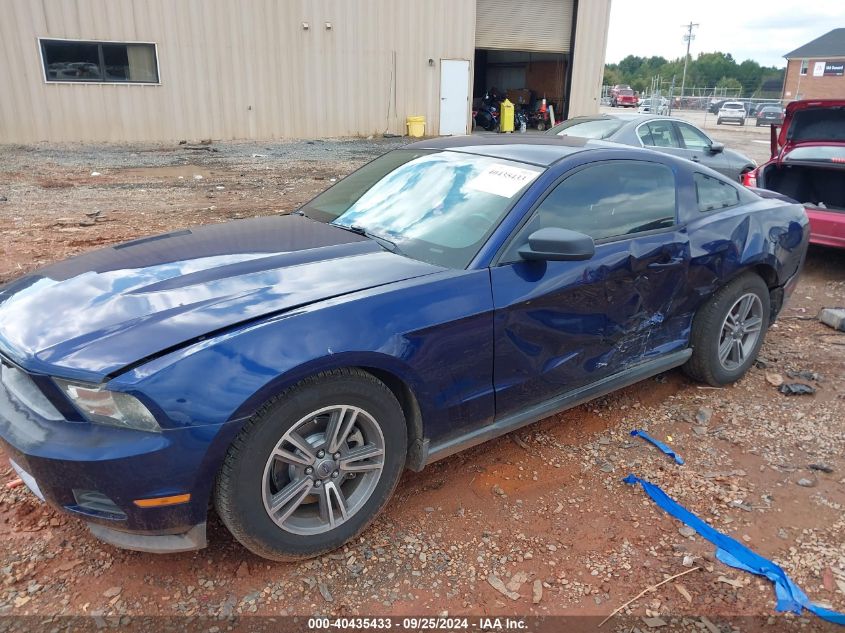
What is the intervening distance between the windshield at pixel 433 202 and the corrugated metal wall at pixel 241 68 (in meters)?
15.6

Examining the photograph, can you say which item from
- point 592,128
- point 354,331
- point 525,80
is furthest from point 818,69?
point 354,331

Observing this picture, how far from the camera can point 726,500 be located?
298cm

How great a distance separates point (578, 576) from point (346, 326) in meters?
1.37

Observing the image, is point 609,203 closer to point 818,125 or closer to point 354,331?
point 354,331

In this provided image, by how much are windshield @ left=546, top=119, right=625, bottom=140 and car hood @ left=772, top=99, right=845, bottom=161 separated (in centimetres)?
262

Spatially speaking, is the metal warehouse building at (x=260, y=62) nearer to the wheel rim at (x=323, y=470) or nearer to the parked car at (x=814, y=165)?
the parked car at (x=814, y=165)

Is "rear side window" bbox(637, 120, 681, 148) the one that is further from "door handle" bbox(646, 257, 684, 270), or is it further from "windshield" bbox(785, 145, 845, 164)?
"door handle" bbox(646, 257, 684, 270)

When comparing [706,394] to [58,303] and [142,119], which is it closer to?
[58,303]

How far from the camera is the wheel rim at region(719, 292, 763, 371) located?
4031 mm

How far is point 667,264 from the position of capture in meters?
3.48

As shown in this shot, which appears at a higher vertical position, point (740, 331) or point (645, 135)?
point (645, 135)

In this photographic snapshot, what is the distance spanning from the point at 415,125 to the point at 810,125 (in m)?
15.2

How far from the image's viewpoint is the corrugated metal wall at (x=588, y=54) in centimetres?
2242

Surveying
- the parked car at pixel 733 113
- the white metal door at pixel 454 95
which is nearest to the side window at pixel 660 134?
the white metal door at pixel 454 95
